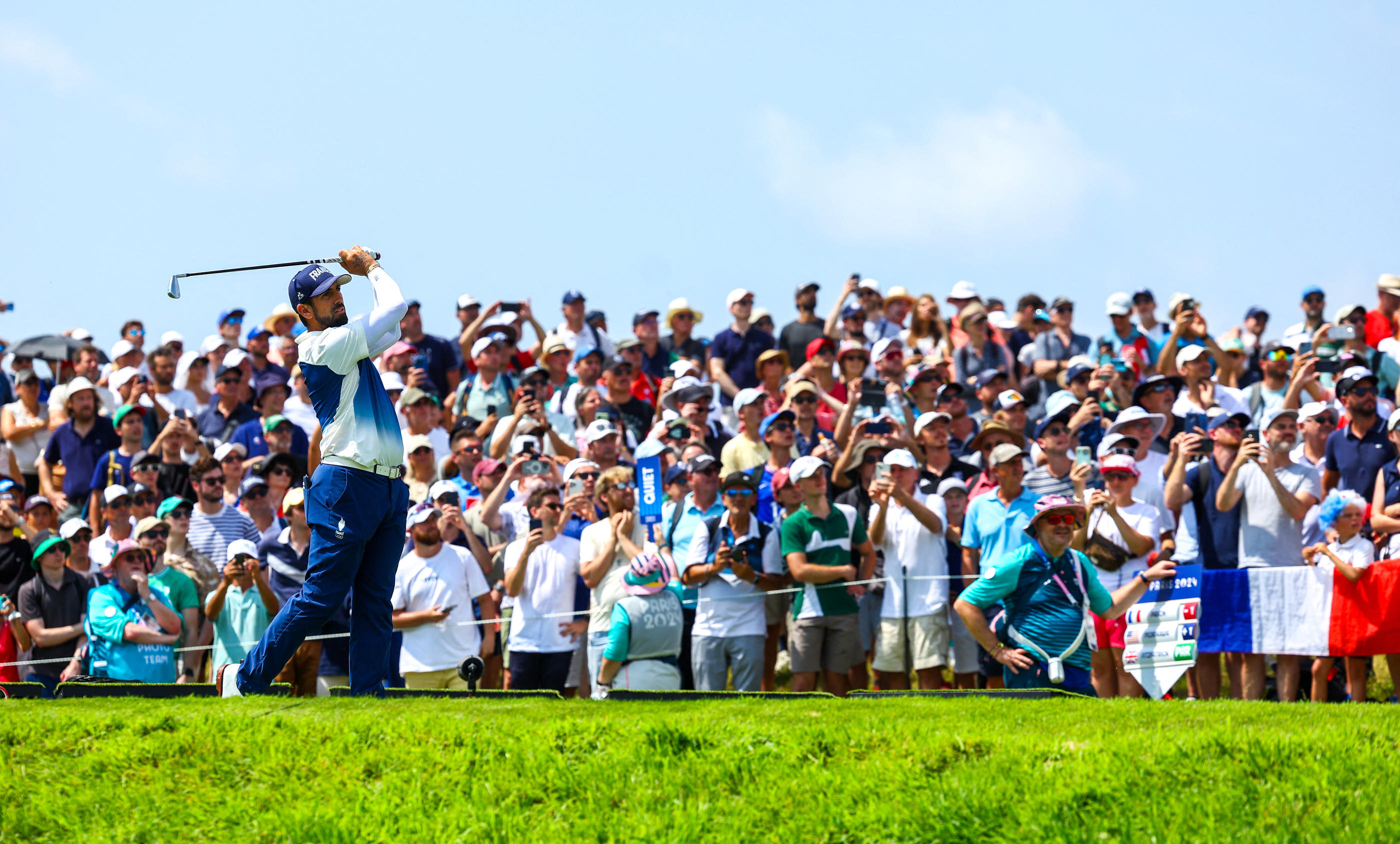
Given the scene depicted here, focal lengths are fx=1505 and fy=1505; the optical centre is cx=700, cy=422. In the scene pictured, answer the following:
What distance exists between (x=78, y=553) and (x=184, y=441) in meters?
2.14

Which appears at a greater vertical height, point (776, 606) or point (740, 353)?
point (740, 353)

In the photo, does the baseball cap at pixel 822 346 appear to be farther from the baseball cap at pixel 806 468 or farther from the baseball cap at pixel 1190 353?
the baseball cap at pixel 806 468

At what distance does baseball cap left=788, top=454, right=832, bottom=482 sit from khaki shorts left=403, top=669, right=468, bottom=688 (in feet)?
10.3

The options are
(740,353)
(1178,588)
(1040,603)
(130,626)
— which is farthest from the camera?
(740,353)

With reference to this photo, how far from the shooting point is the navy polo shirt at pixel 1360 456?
12.3 m

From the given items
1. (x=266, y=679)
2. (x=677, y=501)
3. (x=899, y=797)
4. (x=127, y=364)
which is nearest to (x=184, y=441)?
(x=127, y=364)

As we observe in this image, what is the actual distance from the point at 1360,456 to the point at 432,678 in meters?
7.76

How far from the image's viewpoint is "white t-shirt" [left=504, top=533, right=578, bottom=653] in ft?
40.0

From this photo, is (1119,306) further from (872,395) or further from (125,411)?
(125,411)

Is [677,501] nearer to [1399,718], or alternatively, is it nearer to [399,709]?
[399,709]

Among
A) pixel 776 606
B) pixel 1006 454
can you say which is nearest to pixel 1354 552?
pixel 1006 454

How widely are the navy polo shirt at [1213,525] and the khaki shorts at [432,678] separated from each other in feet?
20.2

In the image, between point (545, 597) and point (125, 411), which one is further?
point (125, 411)

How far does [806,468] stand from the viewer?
12039 mm
